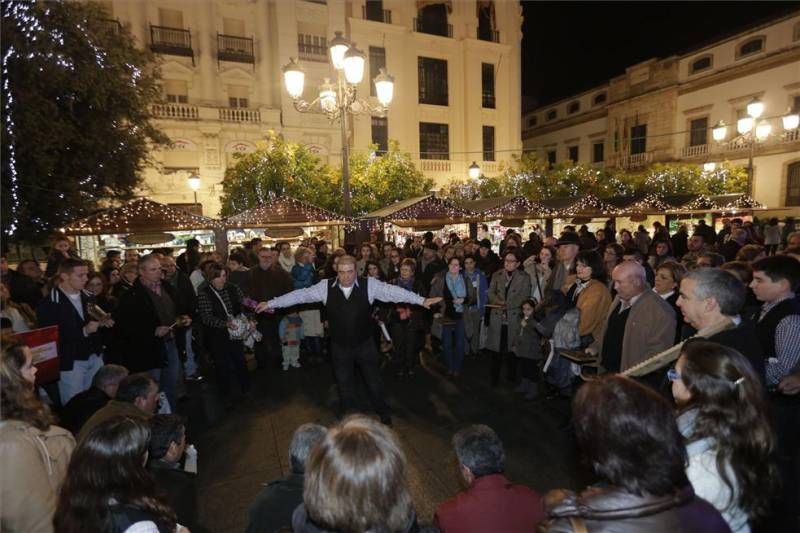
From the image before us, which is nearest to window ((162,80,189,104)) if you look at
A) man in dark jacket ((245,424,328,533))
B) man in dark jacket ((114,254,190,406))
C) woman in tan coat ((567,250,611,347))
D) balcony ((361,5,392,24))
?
balcony ((361,5,392,24))

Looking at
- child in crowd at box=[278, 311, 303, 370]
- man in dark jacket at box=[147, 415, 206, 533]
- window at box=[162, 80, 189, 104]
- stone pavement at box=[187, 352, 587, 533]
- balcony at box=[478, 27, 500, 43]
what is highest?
balcony at box=[478, 27, 500, 43]

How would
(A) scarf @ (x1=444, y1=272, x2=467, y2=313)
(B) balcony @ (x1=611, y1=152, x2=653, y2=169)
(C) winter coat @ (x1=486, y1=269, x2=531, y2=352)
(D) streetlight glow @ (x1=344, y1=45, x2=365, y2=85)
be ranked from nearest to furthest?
(C) winter coat @ (x1=486, y1=269, x2=531, y2=352), (A) scarf @ (x1=444, y1=272, x2=467, y2=313), (D) streetlight glow @ (x1=344, y1=45, x2=365, y2=85), (B) balcony @ (x1=611, y1=152, x2=653, y2=169)

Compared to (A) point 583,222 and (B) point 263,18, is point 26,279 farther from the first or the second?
(B) point 263,18

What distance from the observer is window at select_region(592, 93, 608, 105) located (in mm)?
34219

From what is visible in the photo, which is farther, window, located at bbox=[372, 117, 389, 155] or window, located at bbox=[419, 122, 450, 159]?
window, located at bbox=[419, 122, 450, 159]

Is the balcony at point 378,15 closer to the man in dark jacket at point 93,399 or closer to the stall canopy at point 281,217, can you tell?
the stall canopy at point 281,217

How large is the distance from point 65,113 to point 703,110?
1262 inches

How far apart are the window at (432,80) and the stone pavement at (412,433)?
22.5m

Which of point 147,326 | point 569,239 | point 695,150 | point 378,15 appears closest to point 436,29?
point 378,15

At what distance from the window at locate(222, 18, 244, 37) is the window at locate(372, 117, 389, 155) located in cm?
800

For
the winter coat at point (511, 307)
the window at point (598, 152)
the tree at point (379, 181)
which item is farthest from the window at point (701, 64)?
the winter coat at point (511, 307)

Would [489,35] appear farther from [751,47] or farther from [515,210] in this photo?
[515,210]

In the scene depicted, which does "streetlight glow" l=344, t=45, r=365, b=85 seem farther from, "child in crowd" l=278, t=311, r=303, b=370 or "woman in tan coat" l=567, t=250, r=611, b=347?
"woman in tan coat" l=567, t=250, r=611, b=347

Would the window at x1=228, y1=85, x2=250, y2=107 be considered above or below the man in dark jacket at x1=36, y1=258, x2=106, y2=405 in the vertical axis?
above
